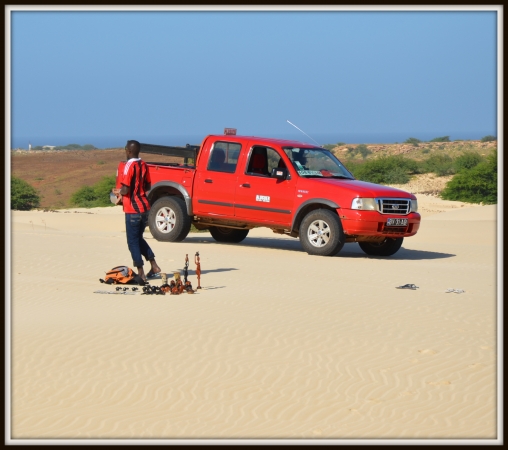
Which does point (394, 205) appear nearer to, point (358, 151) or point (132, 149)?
point (132, 149)

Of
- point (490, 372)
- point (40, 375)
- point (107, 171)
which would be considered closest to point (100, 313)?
point (40, 375)

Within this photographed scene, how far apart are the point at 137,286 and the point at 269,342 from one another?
3.82 m

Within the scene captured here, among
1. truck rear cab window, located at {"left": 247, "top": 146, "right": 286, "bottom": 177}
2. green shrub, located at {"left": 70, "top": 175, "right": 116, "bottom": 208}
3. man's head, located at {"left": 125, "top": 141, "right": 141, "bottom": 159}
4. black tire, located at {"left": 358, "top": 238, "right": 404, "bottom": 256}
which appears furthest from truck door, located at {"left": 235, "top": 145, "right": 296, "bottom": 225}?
green shrub, located at {"left": 70, "top": 175, "right": 116, "bottom": 208}

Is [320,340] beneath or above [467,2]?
beneath

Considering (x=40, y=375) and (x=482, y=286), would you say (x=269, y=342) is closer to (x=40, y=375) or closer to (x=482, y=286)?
(x=40, y=375)

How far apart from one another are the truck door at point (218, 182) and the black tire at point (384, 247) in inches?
105

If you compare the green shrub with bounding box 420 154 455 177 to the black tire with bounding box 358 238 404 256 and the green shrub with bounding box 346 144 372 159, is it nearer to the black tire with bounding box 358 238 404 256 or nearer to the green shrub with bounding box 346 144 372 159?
the green shrub with bounding box 346 144 372 159

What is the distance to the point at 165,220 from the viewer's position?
18812mm

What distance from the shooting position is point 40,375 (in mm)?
8812

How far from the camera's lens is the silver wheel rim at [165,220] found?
1867cm

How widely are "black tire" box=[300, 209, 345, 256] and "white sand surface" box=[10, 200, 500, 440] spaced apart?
454mm

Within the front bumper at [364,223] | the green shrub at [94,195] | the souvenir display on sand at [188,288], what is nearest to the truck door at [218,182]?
the front bumper at [364,223]

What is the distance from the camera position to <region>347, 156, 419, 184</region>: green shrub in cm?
3978

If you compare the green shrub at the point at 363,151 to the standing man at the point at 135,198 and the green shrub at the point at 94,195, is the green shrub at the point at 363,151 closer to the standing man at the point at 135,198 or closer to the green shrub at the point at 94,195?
the green shrub at the point at 94,195
